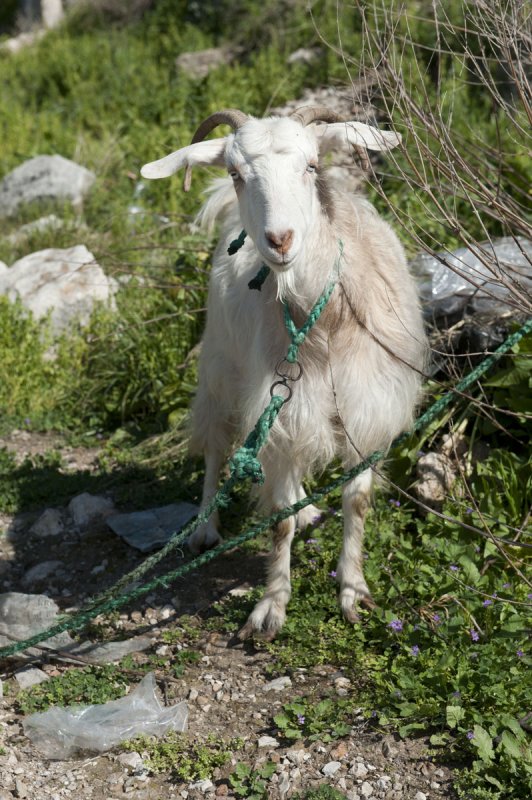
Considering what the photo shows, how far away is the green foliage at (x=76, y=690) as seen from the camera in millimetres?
3383

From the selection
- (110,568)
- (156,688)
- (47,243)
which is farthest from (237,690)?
(47,243)

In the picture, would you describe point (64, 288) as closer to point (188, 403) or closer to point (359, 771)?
point (188, 403)

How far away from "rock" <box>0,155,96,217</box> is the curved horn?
14.9 ft

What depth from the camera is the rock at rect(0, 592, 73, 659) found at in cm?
380

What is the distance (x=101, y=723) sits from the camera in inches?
127

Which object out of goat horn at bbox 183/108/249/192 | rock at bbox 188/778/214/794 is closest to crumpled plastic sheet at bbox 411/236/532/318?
goat horn at bbox 183/108/249/192

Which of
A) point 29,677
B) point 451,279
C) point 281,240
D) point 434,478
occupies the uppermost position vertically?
point 281,240

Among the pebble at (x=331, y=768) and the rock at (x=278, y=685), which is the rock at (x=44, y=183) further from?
the pebble at (x=331, y=768)

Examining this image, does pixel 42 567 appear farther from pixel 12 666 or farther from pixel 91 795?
pixel 91 795

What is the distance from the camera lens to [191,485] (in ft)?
16.8

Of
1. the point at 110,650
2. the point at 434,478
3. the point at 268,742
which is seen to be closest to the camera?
the point at 268,742

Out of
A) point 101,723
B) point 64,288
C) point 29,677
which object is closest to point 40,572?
point 29,677

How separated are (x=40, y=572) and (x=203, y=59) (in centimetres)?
693

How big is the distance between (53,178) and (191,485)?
3820mm
